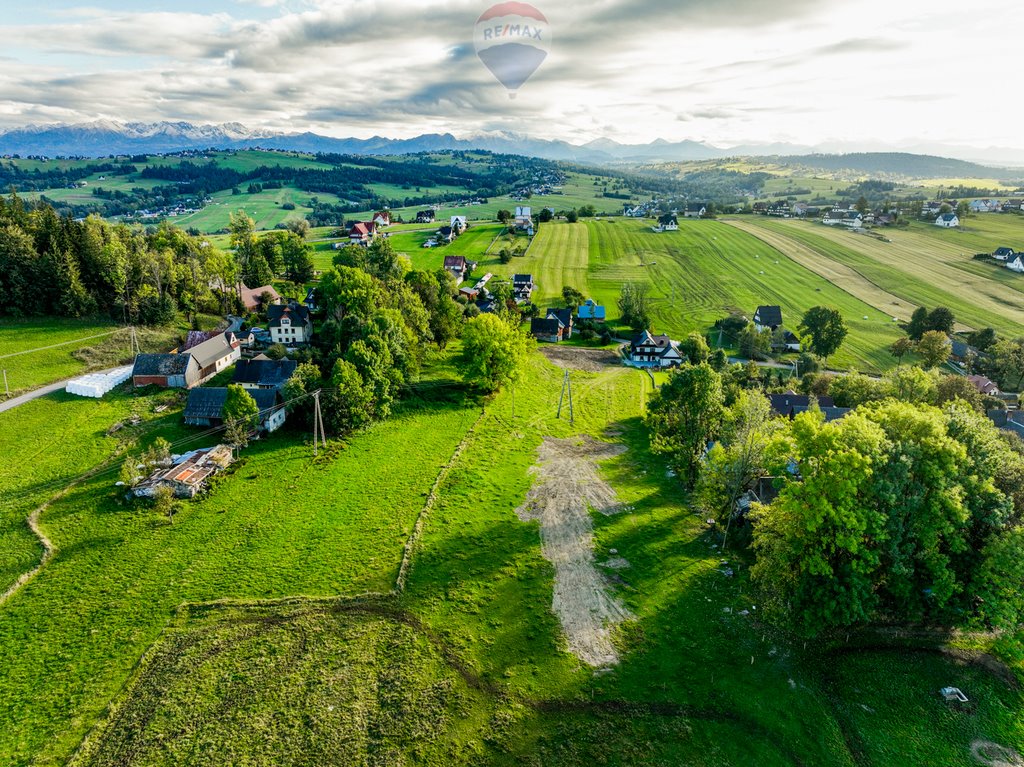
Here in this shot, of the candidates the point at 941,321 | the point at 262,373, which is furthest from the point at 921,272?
the point at 262,373

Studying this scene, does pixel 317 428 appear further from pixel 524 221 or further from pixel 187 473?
pixel 524 221

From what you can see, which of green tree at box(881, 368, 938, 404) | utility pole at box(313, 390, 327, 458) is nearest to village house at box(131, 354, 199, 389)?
utility pole at box(313, 390, 327, 458)

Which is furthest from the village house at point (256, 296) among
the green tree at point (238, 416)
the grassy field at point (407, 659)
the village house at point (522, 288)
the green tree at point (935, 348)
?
the green tree at point (935, 348)

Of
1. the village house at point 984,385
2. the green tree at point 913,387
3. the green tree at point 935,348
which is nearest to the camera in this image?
the green tree at point 913,387

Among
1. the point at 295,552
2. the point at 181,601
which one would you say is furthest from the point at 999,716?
the point at 181,601

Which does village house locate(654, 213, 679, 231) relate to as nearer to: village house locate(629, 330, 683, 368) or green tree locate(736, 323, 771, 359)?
green tree locate(736, 323, 771, 359)

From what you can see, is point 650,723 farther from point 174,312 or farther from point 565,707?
point 174,312

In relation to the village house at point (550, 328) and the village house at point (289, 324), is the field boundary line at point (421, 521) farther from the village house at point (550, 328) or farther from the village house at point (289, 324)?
the village house at point (550, 328)
